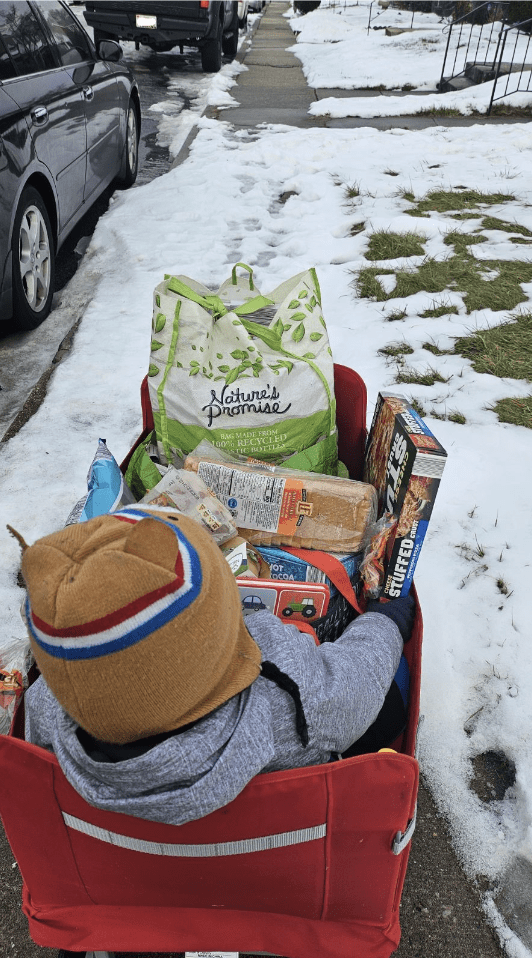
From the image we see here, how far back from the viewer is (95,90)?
4656mm

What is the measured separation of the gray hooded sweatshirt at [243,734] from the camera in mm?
1006

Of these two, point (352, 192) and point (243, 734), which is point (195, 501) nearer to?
point (243, 734)

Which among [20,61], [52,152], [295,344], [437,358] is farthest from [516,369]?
[20,61]

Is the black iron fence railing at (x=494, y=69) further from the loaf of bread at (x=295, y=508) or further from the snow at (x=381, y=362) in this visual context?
the loaf of bread at (x=295, y=508)

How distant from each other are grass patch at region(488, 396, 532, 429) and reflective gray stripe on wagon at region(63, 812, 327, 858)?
2422mm

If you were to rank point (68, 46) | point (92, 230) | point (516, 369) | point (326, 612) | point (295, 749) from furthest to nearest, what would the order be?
1. point (92, 230)
2. point (68, 46)
3. point (516, 369)
4. point (326, 612)
5. point (295, 749)

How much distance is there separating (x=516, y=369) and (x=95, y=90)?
3413mm

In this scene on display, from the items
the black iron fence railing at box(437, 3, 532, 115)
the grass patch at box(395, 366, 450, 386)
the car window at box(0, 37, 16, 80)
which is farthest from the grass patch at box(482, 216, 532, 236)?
the black iron fence railing at box(437, 3, 532, 115)

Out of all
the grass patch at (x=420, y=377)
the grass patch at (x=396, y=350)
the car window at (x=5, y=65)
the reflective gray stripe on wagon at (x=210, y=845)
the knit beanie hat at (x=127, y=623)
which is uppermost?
the car window at (x=5, y=65)

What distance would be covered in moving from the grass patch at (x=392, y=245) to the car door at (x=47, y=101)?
78.8 inches

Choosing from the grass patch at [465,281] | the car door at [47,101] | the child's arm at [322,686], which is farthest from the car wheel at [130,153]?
the child's arm at [322,686]

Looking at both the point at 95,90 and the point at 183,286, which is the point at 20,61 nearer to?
the point at 95,90

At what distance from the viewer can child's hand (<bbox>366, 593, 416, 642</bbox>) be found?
160 cm

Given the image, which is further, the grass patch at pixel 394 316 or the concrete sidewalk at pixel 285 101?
the concrete sidewalk at pixel 285 101
